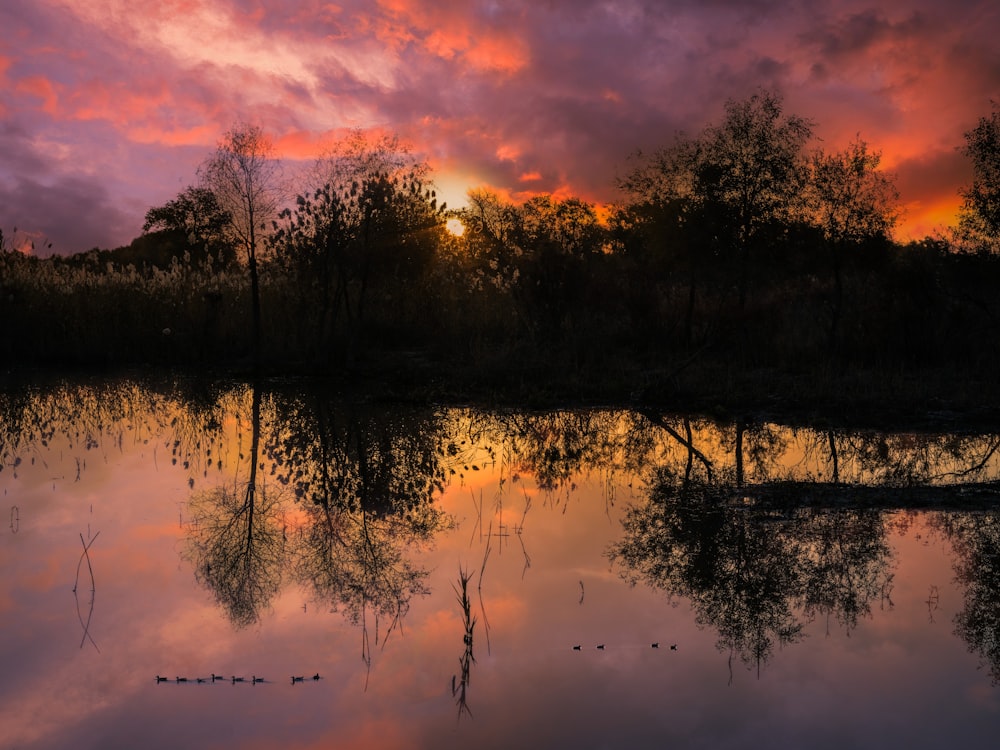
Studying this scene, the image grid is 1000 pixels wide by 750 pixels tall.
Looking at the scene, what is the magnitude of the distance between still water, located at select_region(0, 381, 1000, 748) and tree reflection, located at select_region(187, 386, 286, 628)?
0.04 m

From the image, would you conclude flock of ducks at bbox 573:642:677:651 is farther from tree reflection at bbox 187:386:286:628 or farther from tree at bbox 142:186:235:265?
tree at bbox 142:186:235:265

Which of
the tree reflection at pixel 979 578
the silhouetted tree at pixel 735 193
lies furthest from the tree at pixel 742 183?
the tree reflection at pixel 979 578

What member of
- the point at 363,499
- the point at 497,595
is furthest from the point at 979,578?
the point at 363,499

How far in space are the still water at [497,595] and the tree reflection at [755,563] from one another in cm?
3

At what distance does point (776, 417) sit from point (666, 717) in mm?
10894

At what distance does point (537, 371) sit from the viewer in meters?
19.1

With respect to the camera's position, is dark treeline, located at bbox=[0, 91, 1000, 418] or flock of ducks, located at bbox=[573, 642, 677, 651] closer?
flock of ducks, located at bbox=[573, 642, 677, 651]

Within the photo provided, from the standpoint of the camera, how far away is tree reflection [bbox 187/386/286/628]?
6.64m

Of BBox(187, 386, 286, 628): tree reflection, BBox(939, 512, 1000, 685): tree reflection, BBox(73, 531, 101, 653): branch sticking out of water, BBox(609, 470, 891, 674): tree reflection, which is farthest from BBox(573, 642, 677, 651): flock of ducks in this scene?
BBox(73, 531, 101, 653): branch sticking out of water

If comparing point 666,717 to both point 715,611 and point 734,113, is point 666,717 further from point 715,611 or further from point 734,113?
point 734,113

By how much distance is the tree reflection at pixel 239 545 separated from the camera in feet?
21.8

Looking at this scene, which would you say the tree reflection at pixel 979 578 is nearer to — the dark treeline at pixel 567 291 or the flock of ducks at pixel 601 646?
the flock of ducks at pixel 601 646

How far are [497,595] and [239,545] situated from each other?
2882 mm

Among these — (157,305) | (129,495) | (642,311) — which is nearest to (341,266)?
(157,305)
